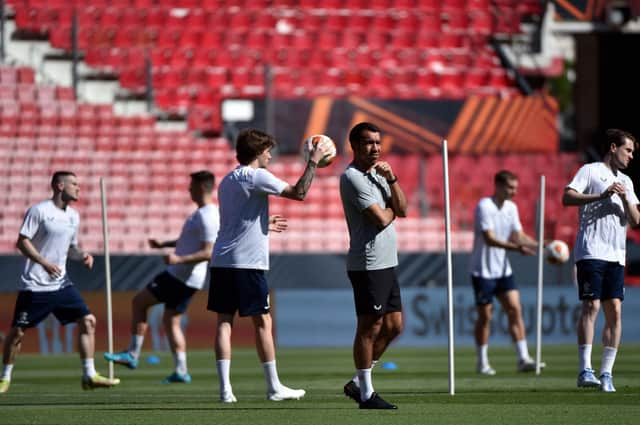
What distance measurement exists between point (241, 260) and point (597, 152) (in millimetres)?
14830

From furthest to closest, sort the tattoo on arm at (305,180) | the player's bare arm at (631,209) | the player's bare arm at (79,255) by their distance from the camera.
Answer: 1. the player's bare arm at (79,255)
2. the player's bare arm at (631,209)
3. the tattoo on arm at (305,180)

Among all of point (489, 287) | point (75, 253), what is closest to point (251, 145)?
point (75, 253)

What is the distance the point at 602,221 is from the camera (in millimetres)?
11492

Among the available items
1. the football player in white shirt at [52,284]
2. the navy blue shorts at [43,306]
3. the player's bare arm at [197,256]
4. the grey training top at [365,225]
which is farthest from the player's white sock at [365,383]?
the navy blue shorts at [43,306]

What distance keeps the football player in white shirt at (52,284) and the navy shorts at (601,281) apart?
4.46 metres

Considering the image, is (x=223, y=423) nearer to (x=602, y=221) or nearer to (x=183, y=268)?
(x=602, y=221)

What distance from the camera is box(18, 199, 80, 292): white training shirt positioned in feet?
A: 40.7

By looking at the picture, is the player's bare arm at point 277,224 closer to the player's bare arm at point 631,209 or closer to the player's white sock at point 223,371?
the player's white sock at point 223,371

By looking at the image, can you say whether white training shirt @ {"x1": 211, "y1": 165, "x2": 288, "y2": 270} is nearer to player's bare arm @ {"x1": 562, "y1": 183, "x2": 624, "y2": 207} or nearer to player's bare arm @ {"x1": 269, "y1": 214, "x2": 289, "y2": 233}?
player's bare arm @ {"x1": 269, "y1": 214, "x2": 289, "y2": 233}

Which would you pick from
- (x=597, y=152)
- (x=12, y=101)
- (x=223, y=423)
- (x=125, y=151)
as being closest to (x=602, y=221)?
(x=223, y=423)

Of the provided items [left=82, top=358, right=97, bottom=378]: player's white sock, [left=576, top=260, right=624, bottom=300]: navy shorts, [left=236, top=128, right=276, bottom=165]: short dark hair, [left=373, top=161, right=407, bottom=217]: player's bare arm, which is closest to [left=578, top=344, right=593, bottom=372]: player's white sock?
[left=576, top=260, right=624, bottom=300]: navy shorts

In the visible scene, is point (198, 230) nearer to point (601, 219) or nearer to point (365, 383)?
point (601, 219)

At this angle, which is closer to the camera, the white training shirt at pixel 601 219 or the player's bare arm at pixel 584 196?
the player's bare arm at pixel 584 196

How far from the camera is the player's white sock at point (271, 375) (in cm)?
1039
